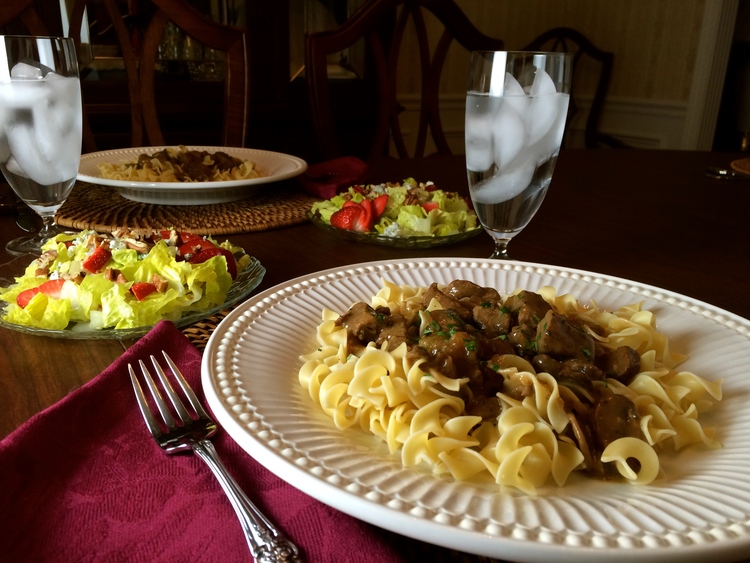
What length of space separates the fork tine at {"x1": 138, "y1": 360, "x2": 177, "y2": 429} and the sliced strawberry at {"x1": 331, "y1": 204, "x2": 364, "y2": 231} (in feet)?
2.68

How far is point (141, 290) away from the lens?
3.65 feet

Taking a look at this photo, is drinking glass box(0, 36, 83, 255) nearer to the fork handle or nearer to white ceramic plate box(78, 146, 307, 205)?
white ceramic plate box(78, 146, 307, 205)

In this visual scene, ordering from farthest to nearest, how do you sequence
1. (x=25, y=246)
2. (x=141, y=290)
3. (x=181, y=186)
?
(x=181, y=186)
(x=25, y=246)
(x=141, y=290)

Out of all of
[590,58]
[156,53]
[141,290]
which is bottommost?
[141,290]

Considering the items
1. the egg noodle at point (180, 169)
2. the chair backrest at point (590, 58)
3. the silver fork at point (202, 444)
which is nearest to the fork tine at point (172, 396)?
the silver fork at point (202, 444)

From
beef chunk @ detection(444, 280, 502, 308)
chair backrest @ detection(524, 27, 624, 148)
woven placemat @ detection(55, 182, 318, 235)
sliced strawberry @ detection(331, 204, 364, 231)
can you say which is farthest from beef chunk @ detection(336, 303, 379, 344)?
chair backrest @ detection(524, 27, 624, 148)

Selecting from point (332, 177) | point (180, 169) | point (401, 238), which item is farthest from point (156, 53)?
point (401, 238)

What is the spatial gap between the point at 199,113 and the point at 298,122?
796mm

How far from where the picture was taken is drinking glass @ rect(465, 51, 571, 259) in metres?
1.25

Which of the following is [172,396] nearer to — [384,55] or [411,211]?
[411,211]

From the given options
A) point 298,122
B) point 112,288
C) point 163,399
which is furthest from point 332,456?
point 298,122

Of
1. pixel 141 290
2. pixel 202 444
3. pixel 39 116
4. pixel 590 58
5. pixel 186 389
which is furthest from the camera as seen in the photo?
pixel 590 58

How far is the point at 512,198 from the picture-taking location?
1.34 meters

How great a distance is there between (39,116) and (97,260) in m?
0.43
